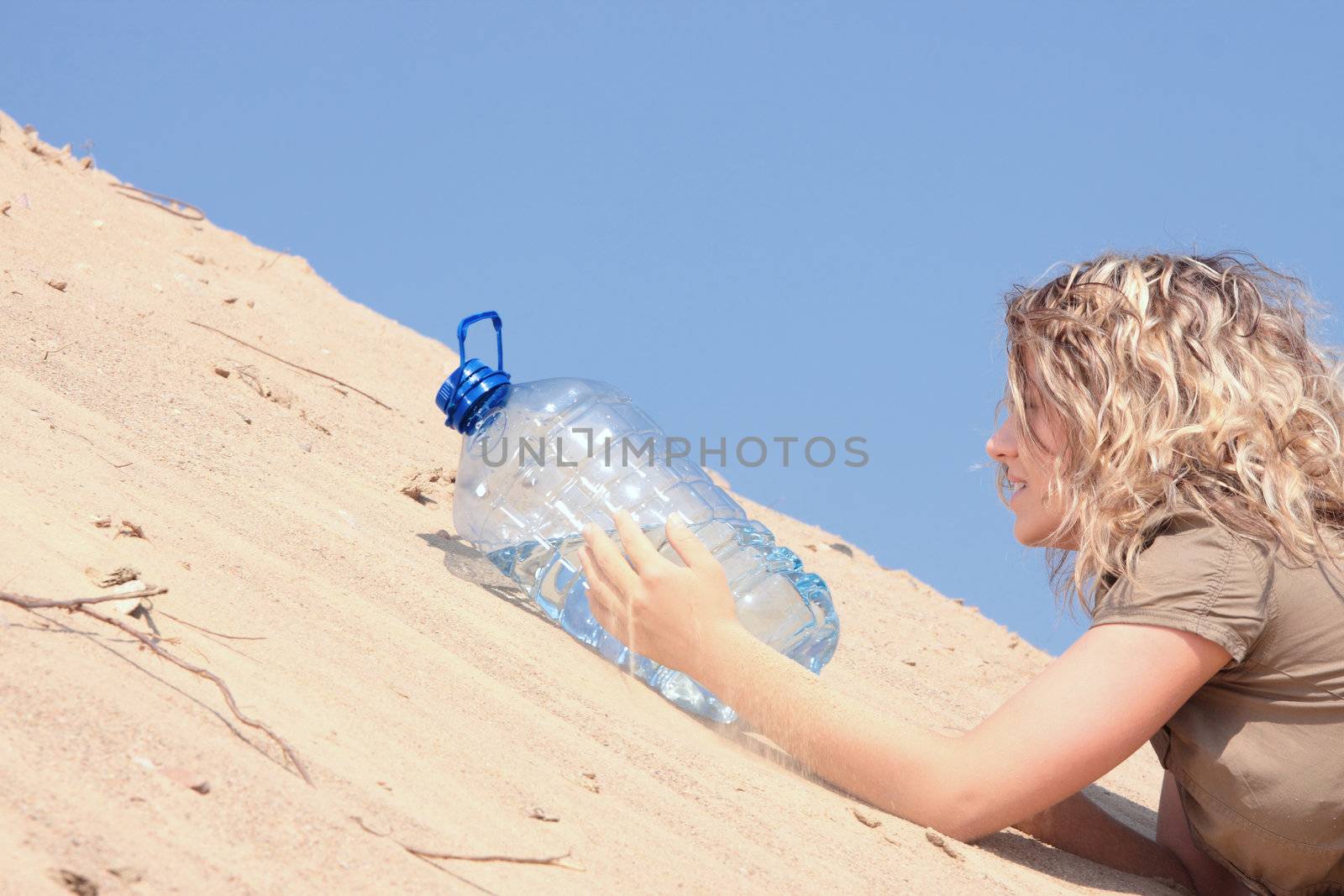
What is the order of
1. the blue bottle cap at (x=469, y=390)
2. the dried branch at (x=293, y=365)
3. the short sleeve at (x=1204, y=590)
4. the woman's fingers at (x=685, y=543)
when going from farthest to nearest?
1. the dried branch at (x=293, y=365)
2. the blue bottle cap at (x=469, y=390)
3. the woman's fingers at (x=685, y=543)
4. the short sleeve at (x=1204, y=590)

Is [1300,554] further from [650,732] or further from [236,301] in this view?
[236,301]

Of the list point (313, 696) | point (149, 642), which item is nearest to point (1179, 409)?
point (313, 696)

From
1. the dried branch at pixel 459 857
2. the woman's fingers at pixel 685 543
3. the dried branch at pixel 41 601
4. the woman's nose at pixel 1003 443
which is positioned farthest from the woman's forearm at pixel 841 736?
the dried branch at pixel 41 601

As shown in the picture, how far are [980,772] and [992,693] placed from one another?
212cm

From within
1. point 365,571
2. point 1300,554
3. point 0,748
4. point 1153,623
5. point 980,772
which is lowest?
point 0,748

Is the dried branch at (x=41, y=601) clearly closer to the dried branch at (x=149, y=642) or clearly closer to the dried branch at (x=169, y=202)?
the dried branch at (x=149, y=642)

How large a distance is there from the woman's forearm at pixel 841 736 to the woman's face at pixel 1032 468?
0.46m

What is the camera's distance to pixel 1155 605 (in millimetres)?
1933

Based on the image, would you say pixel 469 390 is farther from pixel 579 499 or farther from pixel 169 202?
pixel 169 202

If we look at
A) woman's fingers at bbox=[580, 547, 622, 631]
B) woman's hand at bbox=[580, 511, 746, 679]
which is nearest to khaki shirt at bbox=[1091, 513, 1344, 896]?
woman's hand at bbox=[580, 511, 746, 679]

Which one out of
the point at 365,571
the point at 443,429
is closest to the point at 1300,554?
the point at 365,571

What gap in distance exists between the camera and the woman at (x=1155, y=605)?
6.38 feet

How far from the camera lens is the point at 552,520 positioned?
11.0 ft

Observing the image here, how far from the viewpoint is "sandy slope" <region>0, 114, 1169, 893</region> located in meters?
1.40
